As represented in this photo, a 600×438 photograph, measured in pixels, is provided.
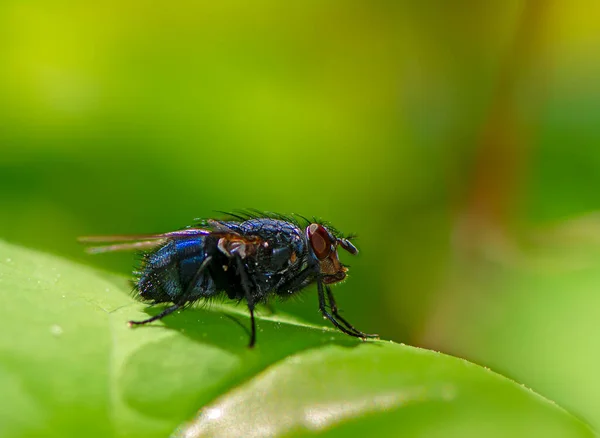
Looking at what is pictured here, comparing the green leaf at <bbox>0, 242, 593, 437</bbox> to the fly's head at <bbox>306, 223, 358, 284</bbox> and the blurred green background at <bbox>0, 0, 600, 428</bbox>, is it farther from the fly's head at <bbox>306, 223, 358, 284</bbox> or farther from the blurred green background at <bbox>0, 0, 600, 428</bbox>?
the blurred green background at <bbox>0, 0, 600, 428</bbox>

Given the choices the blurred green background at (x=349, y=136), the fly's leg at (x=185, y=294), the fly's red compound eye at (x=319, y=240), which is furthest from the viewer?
the blurred green background at (x=349, y=136)

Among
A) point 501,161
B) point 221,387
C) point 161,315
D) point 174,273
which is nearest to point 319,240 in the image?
point 174,273

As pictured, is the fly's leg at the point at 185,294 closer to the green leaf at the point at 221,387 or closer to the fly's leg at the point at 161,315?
the fly's leg at the point at 161,315

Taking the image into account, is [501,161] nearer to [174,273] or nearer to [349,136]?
[349,136]

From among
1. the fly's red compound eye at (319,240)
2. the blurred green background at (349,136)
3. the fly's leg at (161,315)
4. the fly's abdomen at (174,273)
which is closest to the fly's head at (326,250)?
the fly's red compound eye at (319,240)

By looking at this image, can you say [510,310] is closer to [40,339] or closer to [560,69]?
[560,69]

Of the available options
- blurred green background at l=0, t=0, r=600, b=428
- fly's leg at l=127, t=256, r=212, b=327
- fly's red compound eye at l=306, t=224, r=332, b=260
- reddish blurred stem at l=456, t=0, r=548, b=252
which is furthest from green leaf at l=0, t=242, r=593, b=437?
reddish blurred stem at l=456, t=0, r=548, b=252
